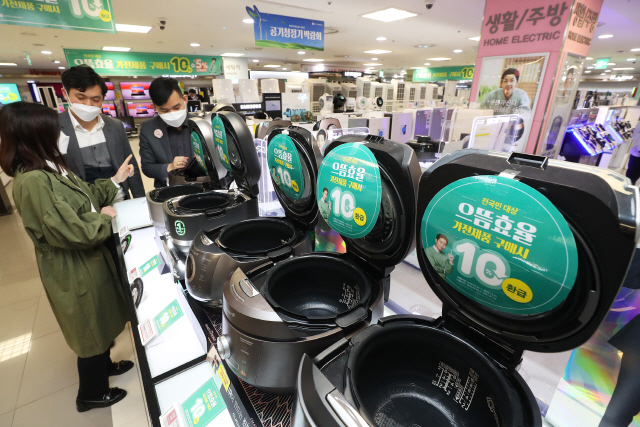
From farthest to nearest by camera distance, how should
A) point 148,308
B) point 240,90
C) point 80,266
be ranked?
point 240,90
point 80,266
point 148,308

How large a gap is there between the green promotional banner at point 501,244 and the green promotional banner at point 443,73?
56.4 feet

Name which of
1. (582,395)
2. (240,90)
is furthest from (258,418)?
(240,90)

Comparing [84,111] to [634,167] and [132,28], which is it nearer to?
[132,28]

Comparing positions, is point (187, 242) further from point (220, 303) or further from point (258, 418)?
point (258, 418)

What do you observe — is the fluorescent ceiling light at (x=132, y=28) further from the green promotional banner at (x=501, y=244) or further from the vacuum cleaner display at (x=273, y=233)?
the green promotional banner at (x=501, y=244)

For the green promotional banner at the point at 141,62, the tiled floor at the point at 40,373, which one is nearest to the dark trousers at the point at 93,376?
the tiled floor at the point at 40,373

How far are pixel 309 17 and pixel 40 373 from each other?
6.38 metres

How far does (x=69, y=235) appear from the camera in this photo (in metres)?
1.28

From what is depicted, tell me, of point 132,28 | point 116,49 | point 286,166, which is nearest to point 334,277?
point 286,166

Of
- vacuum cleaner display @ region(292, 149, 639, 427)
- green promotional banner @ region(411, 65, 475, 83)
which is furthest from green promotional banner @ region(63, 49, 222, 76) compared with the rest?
green promotional banner @ region(411, 65, 475, 83)

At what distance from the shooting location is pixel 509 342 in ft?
1.69

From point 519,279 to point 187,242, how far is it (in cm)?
99

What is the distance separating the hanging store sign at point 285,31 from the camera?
473 cm

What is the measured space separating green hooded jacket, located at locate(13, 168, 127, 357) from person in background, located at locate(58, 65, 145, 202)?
1.38 ft
